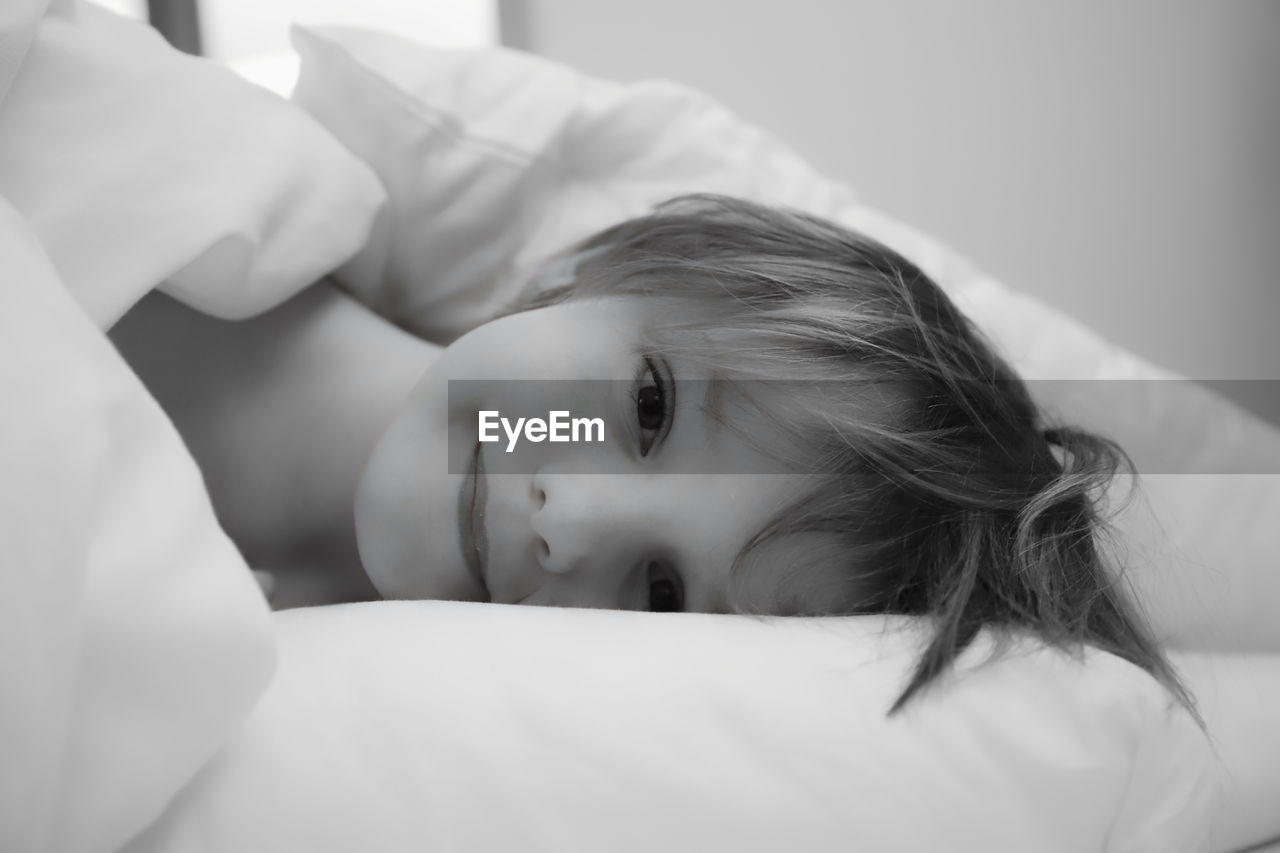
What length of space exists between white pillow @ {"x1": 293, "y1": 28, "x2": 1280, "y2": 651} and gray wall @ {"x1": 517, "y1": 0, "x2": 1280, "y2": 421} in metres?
0.27

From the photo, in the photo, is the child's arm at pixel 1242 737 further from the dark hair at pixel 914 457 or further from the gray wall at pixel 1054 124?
the gray wall at pixel 1054 124

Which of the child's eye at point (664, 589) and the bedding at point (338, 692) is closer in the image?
the bedding at point (338, 692)

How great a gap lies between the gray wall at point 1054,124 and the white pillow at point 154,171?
61cm

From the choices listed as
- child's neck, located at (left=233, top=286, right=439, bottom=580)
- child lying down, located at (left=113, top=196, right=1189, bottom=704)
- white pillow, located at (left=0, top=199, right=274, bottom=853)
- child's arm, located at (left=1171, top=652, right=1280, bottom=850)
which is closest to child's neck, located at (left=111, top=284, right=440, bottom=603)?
child's neck, located at (left=233, top=286, right=439, bottom=580)

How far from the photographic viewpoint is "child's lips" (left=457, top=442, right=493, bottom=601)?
0.54 m

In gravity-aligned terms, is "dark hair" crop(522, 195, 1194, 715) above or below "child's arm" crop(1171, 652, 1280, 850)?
above

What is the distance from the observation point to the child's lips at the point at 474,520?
536 mm

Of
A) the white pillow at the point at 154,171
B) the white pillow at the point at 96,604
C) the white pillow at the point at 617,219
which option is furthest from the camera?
the white pillow at the point at 617,219

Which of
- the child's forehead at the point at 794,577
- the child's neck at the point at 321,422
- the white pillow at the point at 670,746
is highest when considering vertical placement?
the white pillow at the point at 670,746

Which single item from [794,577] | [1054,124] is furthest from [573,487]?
[1054,124]

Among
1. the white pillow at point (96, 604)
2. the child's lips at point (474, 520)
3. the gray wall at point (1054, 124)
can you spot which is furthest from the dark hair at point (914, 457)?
the gray wall at point (1054, 124)

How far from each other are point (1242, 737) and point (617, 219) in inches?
22.6

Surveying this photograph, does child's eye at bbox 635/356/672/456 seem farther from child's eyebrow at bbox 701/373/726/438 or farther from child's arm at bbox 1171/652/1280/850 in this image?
child's arm at bbox 1171/652/1280/850

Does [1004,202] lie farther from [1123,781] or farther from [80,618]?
[80,618]
